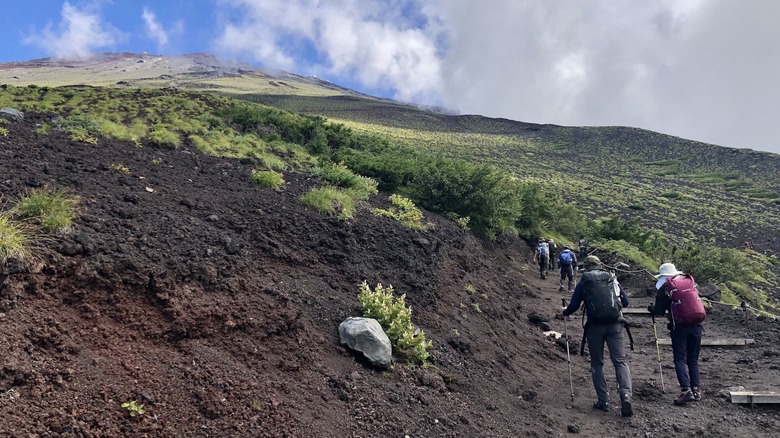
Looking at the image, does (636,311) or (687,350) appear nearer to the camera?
(687,350)

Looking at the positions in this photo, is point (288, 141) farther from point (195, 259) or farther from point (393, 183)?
point (195, 259)

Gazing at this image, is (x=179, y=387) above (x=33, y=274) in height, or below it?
below

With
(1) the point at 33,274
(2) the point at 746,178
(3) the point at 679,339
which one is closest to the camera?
(1) the point at 33,274

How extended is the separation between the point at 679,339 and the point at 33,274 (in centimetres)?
702

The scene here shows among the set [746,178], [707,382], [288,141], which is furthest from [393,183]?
[746,178]

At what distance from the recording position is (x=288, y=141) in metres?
19.5

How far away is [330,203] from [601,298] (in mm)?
4671

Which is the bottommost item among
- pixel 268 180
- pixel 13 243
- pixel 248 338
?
pixel 248 338

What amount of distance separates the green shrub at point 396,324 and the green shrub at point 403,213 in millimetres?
4199

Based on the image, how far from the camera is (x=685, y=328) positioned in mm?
6582

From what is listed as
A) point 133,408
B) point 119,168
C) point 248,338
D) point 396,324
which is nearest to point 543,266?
point 396,324

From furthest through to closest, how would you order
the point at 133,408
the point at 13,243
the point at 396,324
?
the point at 396,324
the point at 13,243
the point at 133,408

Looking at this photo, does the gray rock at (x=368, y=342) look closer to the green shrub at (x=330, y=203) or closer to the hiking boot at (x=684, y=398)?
the green shrub at (x=330, y=203)

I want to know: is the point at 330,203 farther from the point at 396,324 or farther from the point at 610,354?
the point at 610,354
